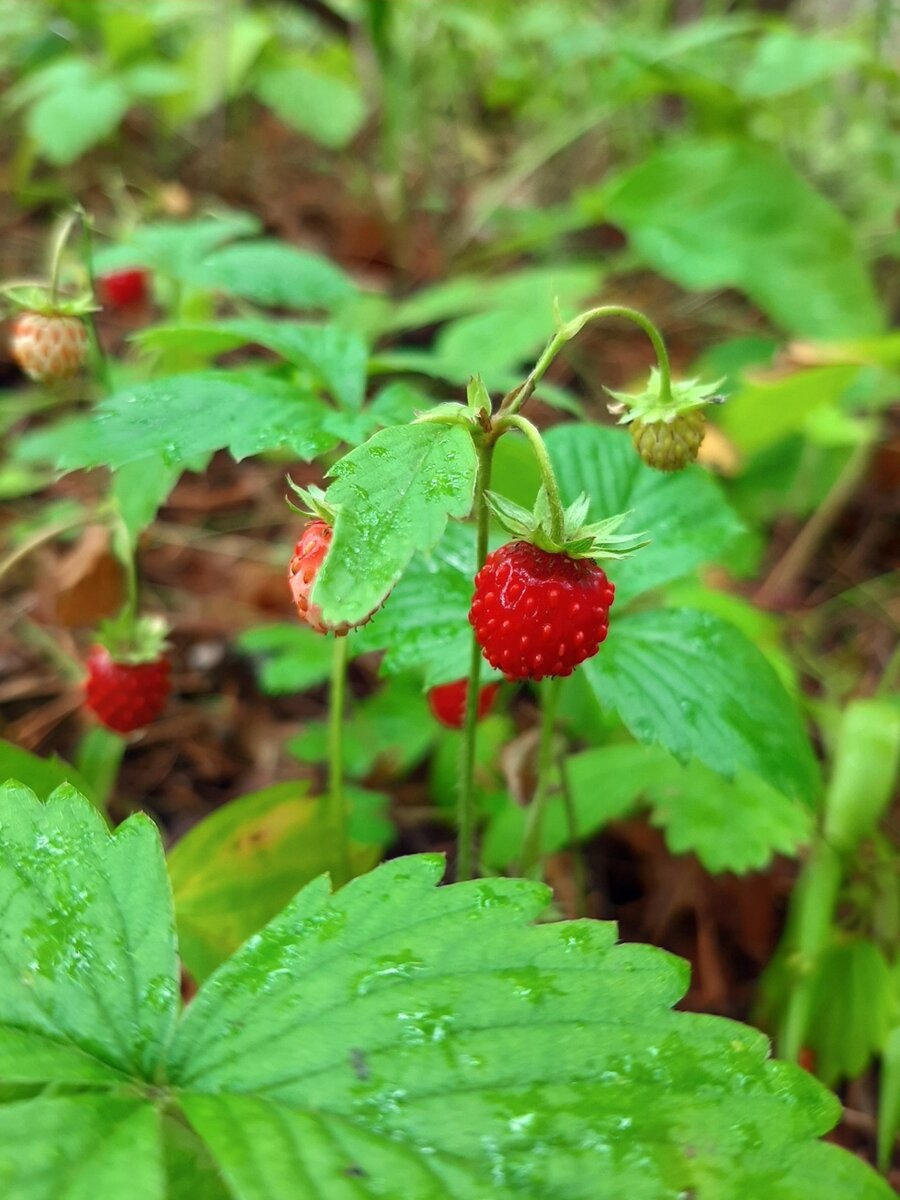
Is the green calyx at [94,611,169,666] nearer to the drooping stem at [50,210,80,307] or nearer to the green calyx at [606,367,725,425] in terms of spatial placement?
the drooping stem at [50,210,80,307]

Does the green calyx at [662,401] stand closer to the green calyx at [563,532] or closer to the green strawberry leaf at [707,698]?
the green calyx at [563,532]

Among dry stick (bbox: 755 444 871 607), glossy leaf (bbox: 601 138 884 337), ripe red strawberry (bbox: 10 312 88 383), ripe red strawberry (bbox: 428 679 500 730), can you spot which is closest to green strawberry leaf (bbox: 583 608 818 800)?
ripe red strawberry (bbox: 428 679 500 730)

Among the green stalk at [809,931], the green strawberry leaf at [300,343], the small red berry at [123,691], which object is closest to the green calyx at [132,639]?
the small red berry at [123,691]

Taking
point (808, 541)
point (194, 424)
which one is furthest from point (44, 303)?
point (808, 541)

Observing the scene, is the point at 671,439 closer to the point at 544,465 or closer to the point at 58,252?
the point at 544,465

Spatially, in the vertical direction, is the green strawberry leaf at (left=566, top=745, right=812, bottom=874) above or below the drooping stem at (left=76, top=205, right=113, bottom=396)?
below

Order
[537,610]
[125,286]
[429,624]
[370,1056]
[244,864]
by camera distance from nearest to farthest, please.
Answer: [370,1056] → [537,610] → [429,624] → [244,864] → [125,286]
